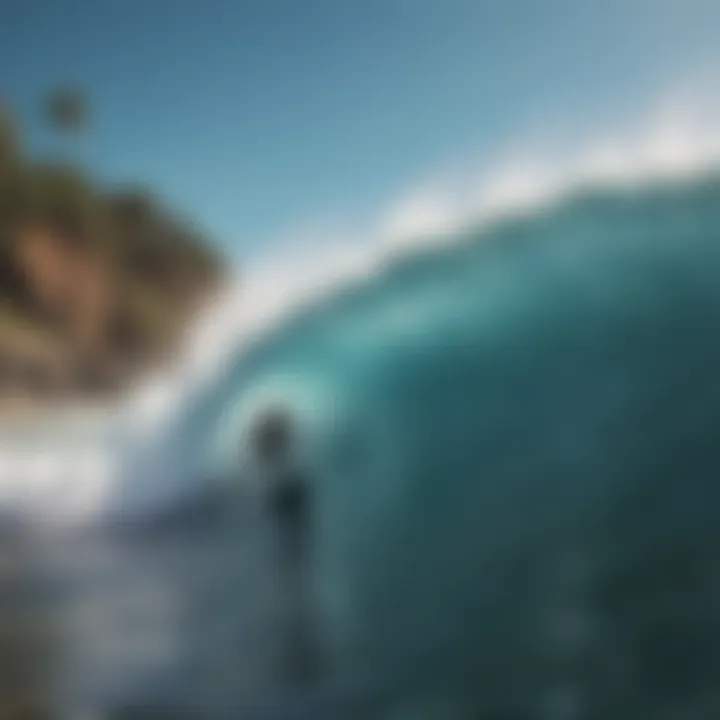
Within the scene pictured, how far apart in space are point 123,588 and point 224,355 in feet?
1.66

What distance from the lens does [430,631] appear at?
172cm

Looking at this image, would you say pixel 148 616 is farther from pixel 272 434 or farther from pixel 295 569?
pixel 272 434

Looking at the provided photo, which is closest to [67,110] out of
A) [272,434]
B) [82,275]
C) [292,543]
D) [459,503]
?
[82,275]

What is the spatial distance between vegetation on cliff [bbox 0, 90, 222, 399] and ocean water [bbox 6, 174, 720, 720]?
0.15m

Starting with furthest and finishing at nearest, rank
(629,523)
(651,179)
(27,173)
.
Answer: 1. (27,173)
2. (651,179)
3. (629,523)

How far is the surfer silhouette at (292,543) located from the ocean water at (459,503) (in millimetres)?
24

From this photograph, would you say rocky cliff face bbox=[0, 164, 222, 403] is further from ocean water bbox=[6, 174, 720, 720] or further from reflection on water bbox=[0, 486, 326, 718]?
reflection on water bbox=[0, 486, 326, 718]

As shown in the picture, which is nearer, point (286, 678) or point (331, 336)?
point (286, 678)

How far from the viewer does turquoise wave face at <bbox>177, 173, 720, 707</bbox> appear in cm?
168

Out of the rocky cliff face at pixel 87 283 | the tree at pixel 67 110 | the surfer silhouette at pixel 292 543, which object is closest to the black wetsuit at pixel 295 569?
the surfer silhouette at pixel 292 543

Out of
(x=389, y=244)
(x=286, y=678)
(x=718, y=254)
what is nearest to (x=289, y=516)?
(x=286, y=678)

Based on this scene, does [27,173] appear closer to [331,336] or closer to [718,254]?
[331,336]

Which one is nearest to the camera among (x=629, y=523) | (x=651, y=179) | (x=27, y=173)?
(x=629, y=523)

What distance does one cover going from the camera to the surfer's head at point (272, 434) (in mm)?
1829
